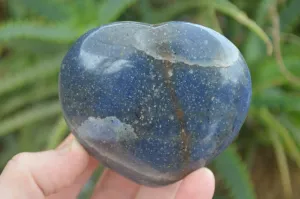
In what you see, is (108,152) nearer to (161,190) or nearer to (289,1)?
(161,190)

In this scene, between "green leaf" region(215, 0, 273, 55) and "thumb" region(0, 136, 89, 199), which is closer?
"thumb" region(0, 136, 89, 199)

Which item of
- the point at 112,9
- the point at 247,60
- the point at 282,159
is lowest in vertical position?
the point at 282,159

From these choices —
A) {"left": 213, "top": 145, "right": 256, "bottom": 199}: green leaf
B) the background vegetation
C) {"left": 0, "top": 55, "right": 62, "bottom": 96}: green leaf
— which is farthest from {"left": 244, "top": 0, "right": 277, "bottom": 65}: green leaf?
{"left": 0, "top": 55, "right": 62, "bottom": 96}: green leaf

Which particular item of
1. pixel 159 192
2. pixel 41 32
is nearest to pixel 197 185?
pixel 159 192

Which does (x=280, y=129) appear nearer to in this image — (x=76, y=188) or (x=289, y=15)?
(x=289, y=15)

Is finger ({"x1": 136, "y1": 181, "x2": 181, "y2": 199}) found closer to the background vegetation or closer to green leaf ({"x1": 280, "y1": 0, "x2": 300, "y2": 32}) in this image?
the background vegetation

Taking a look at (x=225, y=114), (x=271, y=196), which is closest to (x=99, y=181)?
(x=225, y=114)
